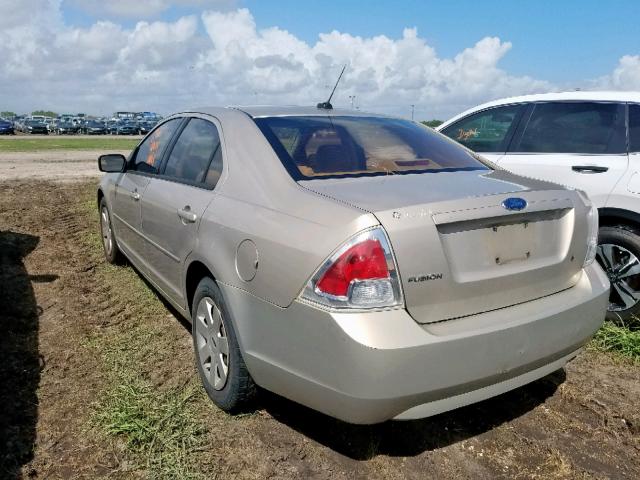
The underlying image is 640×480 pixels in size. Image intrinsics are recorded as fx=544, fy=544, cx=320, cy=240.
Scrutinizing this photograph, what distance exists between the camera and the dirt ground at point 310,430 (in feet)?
8.24

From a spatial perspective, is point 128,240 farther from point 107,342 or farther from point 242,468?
point 242,468

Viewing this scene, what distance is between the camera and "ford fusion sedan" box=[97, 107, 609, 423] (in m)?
2.09

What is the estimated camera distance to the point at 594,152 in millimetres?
4219

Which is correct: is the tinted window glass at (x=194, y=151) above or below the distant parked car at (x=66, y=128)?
above

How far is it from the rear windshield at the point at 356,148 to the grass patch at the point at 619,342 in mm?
1723

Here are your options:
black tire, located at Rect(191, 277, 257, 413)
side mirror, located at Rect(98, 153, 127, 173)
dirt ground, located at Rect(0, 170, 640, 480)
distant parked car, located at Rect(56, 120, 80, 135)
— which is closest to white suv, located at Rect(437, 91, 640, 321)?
dirt ground, located at Rect(0, 170, 640, 480)

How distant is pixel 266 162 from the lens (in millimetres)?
2760

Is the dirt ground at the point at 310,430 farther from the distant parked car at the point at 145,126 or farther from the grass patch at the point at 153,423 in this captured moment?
the distant parked car at the point at 145,126

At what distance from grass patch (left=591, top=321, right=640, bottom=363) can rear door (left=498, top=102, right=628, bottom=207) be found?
0.93m

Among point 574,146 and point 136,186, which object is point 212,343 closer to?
point 136,186

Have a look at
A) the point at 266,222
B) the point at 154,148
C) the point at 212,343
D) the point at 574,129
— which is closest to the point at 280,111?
the point at 266,222

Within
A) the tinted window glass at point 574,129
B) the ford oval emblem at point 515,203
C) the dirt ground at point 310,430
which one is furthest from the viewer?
the tinted window glass at point 574,129

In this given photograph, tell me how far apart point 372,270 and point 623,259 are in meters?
2.79

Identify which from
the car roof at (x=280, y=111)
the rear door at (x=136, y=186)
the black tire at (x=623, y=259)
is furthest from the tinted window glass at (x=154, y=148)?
the black tire at (x=623, y=259)
